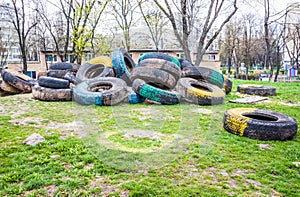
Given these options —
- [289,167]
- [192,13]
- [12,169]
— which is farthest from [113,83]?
[192,13]

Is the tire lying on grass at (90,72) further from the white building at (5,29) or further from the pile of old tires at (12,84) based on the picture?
the white building at (5,29)

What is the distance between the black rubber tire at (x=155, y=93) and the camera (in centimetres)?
713

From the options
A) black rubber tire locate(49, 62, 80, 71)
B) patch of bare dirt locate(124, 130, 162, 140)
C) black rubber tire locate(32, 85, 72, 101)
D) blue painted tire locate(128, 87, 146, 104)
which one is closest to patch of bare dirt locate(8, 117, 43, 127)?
patch of bare dirt locate(124, 130, 162, 140)

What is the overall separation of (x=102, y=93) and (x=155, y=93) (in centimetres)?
169

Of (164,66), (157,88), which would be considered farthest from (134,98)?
(164,66)

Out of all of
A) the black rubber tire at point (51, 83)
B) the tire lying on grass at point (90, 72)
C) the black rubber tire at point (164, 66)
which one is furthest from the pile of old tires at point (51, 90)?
the black rubber tire at point (164, 66)

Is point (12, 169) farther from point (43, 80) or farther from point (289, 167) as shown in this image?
point (43, 80)

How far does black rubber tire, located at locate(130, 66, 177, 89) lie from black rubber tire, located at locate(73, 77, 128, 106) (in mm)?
674

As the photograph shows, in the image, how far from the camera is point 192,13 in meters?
16.0

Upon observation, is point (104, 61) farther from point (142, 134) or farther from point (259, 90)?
point (259, 90)

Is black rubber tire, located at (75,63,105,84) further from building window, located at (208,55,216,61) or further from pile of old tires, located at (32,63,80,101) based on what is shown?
building window, located at (208,55,216,61)

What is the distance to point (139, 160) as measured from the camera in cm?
331

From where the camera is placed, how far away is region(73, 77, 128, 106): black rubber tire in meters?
7.23

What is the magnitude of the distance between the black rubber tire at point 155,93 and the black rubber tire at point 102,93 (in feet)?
1.89
